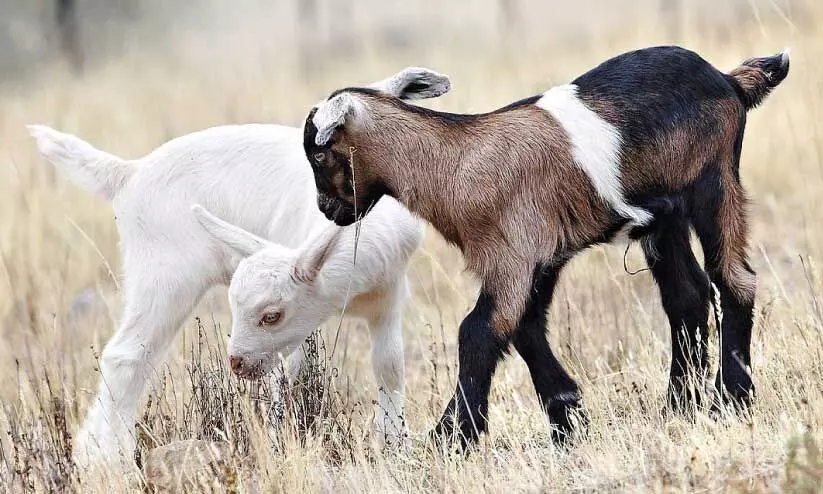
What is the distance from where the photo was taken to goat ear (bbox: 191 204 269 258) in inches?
212

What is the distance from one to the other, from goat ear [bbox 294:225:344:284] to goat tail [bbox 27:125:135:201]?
1523 mm

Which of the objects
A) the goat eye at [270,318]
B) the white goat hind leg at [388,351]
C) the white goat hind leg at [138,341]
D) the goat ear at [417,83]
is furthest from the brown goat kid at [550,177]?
the white goat hind leg at [138,341]

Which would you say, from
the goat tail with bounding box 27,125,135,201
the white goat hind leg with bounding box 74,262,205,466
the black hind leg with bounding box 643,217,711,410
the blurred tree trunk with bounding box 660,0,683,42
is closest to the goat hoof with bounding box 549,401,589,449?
the black hind leg with bounding box 643,217,711,410

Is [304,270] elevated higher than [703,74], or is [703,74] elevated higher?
[703,74]

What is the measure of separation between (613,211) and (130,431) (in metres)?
2.51

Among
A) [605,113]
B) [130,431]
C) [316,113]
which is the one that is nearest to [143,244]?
[130,431]

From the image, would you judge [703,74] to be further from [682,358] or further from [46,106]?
[46,106]

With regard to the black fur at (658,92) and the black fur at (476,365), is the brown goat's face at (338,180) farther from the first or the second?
the black fur at (658,92)

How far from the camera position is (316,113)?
4.55m

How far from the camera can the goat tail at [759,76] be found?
192 inches

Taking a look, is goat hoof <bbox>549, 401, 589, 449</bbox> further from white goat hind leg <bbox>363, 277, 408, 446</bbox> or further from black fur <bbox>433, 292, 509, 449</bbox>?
white goat hind leg <bbox>363, 277, 408, 446</bbox>

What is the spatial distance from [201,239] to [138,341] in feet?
1.97

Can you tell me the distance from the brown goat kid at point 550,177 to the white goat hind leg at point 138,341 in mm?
1483

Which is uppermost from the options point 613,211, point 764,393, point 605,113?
point 605,113
